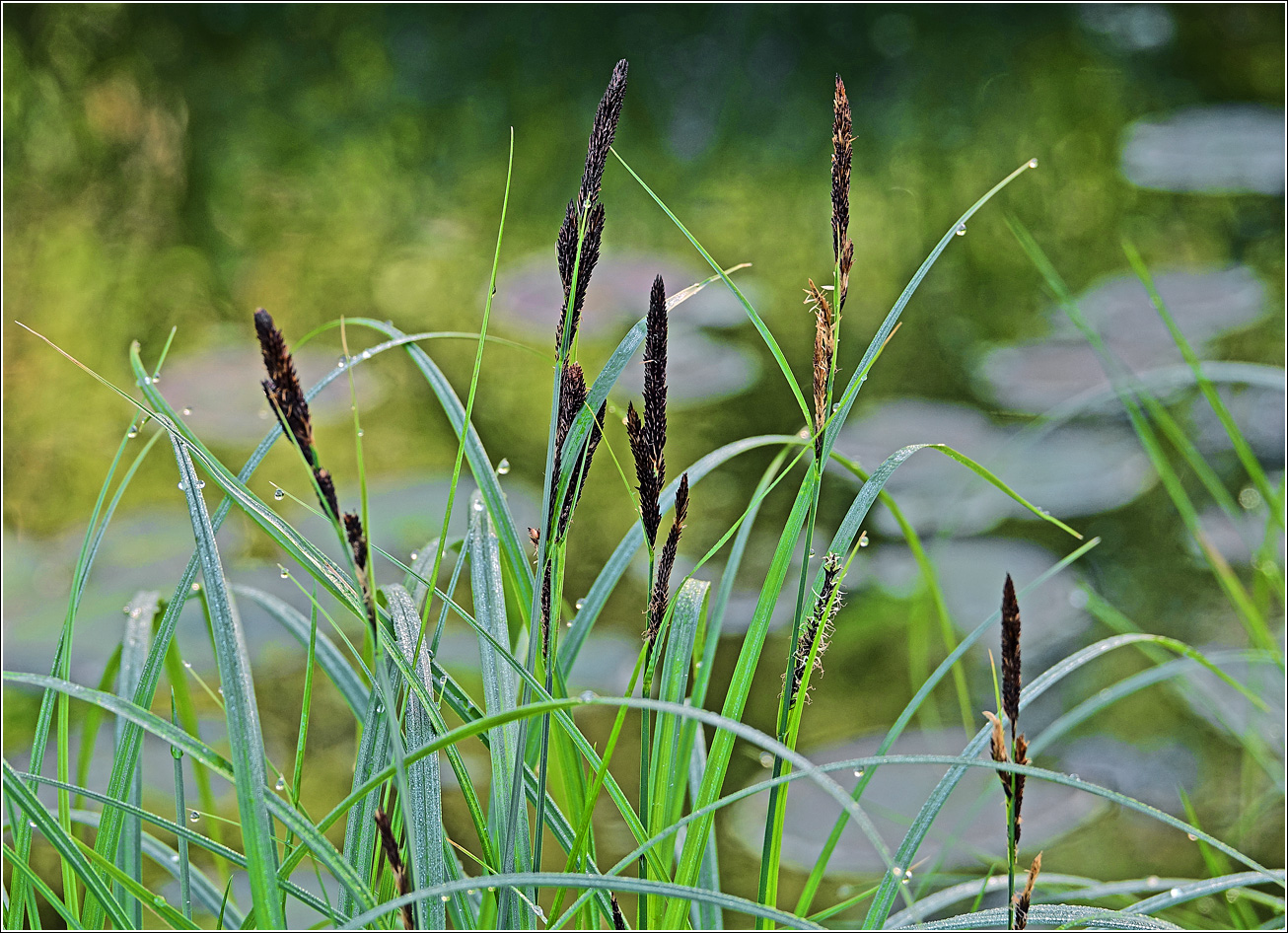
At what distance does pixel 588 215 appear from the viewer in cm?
26

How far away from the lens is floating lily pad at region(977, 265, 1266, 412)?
1146 mm

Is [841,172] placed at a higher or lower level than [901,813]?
higher

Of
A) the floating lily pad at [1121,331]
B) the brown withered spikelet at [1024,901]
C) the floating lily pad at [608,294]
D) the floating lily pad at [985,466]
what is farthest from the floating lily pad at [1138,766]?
the brown withered spikelet at [1024,901]

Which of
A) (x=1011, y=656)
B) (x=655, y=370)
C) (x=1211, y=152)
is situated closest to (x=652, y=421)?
(x=655, y=370)

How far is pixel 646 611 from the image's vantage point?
0.29m

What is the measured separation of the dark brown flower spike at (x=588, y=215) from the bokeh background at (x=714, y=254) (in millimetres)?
752

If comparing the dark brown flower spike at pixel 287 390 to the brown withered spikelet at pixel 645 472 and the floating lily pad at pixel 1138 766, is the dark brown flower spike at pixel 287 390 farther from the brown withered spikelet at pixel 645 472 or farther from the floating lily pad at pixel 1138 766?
the floating lily pad at pixel 1138 766

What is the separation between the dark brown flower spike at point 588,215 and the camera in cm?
26

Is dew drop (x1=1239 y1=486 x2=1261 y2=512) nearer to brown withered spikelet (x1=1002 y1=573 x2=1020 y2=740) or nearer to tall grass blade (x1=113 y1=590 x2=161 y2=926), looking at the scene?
brown withered spikelet (x1=1002 y1=573 x2=1020 y2=740)

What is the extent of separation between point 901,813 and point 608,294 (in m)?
0.76

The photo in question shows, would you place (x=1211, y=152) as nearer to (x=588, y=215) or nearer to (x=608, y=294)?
(x=608, y=294)

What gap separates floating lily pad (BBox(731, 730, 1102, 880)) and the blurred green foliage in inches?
17.2

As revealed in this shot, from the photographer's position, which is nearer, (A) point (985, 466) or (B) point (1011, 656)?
(B) point (1011, 656)

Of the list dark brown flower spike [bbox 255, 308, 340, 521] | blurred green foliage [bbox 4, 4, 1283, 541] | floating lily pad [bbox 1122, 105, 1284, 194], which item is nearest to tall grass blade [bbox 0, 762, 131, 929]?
dark brown flower spike [bbox 255, 308, 340, 521]
